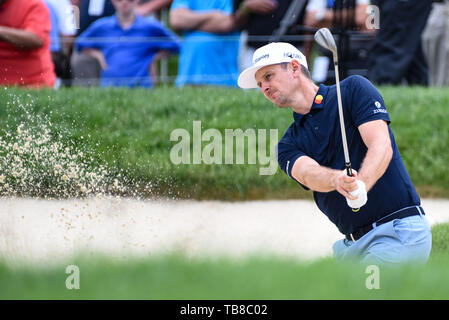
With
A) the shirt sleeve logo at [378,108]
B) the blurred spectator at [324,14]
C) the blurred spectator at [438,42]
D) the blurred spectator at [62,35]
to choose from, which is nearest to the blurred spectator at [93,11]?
the blurred spectator at [62,35]

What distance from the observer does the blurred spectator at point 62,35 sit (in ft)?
30.1

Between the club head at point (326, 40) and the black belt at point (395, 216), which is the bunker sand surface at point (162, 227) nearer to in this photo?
the black belt at point (395, 216)

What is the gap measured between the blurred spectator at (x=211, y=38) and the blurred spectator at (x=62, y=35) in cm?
169

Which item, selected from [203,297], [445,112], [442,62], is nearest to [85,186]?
[203,297]

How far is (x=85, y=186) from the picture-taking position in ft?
16.8

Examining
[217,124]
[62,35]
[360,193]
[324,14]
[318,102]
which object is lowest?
[360,193]

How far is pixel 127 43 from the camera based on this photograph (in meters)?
8.92

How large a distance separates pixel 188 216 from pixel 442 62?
530 cm

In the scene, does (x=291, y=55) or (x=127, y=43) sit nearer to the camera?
(x=291, y=55)

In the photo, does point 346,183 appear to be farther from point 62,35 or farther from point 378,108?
point 62,35

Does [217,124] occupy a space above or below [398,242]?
above

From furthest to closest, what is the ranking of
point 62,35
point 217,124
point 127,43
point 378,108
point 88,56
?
1. point 62,35
2. point 88,56
3. point 127,43
4. point 217,124
5. point 378,108

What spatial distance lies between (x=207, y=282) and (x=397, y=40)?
7283 mm

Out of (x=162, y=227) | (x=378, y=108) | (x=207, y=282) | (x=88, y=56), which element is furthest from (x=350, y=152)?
(x=88, y=56)
